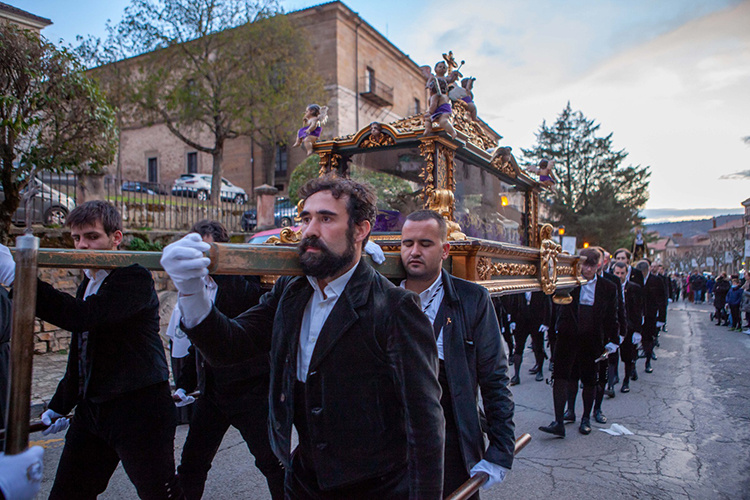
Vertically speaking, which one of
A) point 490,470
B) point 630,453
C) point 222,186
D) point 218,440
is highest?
point 222,186

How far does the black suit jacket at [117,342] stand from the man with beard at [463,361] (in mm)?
1407

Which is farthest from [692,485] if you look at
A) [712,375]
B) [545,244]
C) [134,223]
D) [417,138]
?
[134,223]

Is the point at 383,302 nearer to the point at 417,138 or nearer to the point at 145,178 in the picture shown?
the point at 417,138

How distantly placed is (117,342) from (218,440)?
3.09 feet

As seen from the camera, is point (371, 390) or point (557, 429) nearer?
point (371, 390)

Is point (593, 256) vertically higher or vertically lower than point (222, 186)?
lower

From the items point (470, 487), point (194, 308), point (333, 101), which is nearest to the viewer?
point (194, 308)

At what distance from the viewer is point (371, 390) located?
1.74 m

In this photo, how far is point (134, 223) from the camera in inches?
464

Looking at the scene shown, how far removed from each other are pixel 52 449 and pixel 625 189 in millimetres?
38403

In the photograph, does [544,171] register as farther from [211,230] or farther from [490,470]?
[490,470]

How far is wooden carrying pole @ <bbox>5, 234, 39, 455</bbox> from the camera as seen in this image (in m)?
1.38

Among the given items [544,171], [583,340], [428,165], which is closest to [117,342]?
[428,165]

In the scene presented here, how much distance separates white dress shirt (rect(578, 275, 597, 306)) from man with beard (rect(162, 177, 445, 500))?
13.6 feet
